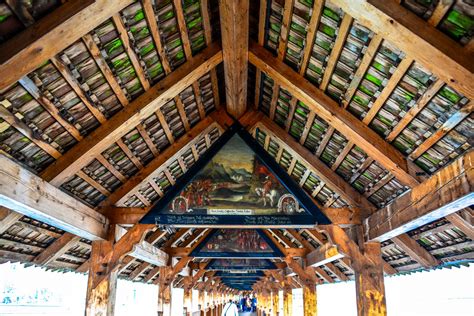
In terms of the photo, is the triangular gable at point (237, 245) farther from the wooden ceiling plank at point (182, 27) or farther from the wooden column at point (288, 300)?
the wooden ceiling plank at point (182, 27)

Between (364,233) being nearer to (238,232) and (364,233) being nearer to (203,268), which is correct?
(238,232)

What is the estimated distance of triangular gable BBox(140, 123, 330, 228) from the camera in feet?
19.4

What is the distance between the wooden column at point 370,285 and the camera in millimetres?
5508

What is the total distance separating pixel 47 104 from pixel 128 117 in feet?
3.28

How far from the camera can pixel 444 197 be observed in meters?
3.81

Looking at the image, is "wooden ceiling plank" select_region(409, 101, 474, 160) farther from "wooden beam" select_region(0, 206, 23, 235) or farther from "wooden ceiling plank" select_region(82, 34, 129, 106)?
"wooden beam" select_region(0, 206, 23, 235)

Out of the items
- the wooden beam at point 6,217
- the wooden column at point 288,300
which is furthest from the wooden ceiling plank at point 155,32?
the wooden column at point 288,300

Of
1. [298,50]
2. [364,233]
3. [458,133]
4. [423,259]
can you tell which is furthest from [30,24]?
[423,259]

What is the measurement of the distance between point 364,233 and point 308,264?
4635mm

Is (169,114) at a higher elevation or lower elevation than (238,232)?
higher

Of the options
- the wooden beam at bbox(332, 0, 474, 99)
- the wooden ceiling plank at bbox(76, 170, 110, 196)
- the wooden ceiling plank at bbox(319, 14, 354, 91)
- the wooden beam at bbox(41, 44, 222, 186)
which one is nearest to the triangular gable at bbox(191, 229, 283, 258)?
the wooden ceiling plank at bbox(76, 170, 110, 196)

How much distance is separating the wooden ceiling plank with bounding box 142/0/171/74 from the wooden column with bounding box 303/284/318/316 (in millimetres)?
7863

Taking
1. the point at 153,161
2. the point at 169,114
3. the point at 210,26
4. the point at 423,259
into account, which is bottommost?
the point at 423,259

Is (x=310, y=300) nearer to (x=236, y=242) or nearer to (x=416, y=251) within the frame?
(x=236, y=242)
